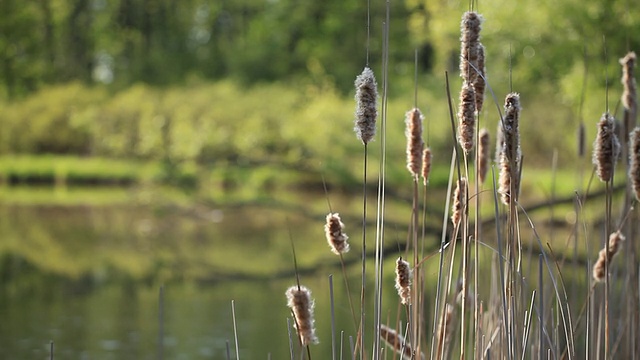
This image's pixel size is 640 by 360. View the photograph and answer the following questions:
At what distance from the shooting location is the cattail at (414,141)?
5.91ft

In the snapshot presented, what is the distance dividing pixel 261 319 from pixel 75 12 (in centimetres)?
2590

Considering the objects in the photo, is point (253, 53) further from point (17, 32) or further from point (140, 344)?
point (140, 344)

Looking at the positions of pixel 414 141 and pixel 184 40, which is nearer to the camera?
pixel 414 141

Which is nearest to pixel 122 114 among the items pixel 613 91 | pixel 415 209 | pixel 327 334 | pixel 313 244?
pixel 313 244

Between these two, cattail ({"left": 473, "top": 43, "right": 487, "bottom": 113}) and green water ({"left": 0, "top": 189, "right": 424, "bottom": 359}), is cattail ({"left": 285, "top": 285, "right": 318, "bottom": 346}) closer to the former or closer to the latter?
cattail ({"left": 473, "top": 43, "right": 487, "bottom": 113})

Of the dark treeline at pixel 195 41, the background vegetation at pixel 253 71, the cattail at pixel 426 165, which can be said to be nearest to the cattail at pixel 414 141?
the cattail at pixel 426 165

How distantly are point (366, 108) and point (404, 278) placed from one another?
0.32 metres

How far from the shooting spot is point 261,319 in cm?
857

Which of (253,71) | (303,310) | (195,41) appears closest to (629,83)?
(303,310)

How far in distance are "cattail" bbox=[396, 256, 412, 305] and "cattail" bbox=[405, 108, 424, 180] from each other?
181 millimetres

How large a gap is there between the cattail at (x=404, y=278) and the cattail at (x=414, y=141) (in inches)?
7.1

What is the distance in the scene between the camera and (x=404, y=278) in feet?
5.76

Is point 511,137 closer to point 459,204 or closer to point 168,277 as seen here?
point 459,204

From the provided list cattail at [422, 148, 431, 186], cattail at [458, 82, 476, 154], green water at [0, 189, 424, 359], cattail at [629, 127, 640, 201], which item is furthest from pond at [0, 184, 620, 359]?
cattail at [458, 82, 476, 154]
